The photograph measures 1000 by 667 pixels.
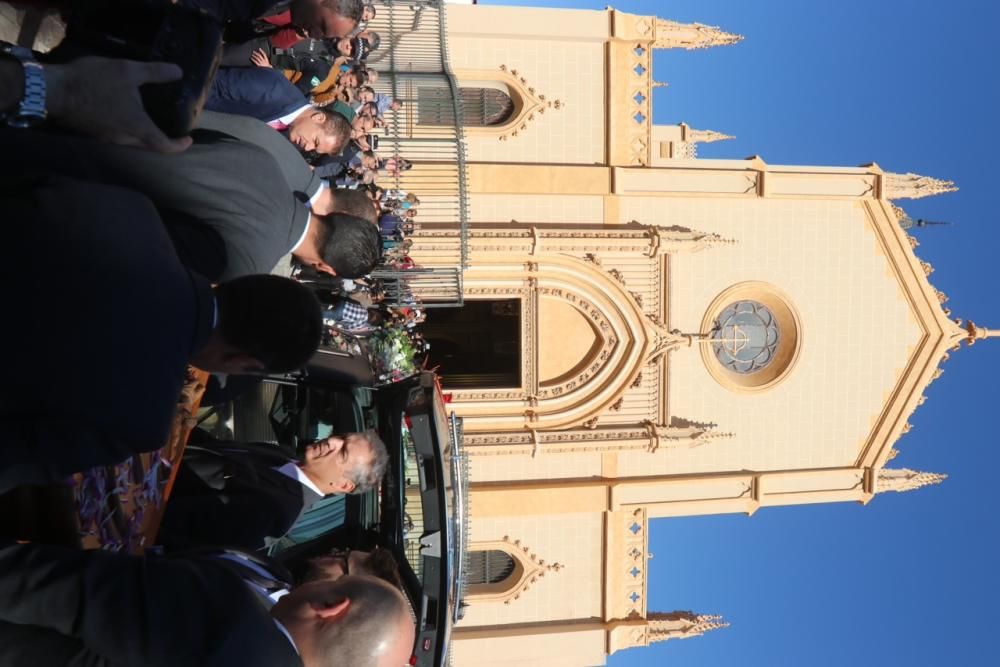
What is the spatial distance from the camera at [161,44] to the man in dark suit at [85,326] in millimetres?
526

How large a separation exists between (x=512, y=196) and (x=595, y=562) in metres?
6.42

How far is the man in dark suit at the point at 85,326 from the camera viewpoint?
2.32 m

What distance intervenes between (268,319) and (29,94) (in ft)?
3.71

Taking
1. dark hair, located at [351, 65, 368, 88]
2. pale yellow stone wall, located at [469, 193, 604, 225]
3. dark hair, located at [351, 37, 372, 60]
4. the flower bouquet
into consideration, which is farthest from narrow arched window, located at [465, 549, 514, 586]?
dark hair, located at [351, 37, 372, 60]

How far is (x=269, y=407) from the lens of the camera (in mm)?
7059

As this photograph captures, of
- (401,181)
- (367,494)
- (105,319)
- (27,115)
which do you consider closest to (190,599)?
(105,319)

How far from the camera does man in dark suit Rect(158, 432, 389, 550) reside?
4.79 meters

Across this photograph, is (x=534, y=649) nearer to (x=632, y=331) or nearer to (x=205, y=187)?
(x=632, y=331)

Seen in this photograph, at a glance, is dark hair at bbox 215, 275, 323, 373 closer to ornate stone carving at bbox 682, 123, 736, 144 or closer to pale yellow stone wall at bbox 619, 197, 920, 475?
pale yellow stone wall at bbox 619, 197, 920, 475

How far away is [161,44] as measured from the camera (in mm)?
3129

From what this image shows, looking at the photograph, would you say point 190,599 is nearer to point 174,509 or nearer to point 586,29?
point 174,509

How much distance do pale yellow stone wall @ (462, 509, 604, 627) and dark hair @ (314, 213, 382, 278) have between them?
31.2ft

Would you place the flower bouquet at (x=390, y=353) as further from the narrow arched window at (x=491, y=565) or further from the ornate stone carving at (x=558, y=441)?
the narrow arched window at (x=491, y=565)

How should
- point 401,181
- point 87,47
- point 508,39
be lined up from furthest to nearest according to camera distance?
point 508,39 → point 401,181 → point 87,47
